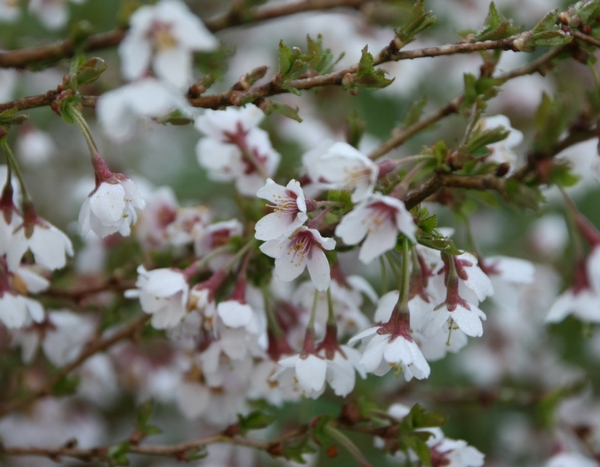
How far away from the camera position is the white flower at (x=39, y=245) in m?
0.73

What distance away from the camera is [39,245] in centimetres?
73

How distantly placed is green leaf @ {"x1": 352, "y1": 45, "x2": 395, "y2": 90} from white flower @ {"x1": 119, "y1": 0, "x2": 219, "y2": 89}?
0.15 meters

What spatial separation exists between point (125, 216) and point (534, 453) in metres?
1.39

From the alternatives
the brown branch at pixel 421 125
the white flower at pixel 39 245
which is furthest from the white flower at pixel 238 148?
the white flower at pixel 39 245

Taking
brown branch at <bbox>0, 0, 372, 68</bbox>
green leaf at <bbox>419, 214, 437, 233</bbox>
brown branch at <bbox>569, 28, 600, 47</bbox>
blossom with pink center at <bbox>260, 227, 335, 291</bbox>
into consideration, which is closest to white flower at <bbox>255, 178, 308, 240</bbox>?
Result: blossom with pink center at <bbox>260, 227, 335, 291</bbox>

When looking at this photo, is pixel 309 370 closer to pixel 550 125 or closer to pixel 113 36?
pixel 550 125

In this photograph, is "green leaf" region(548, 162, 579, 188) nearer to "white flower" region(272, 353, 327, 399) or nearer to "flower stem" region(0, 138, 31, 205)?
"white flower" region(272, 353, 327, 399)

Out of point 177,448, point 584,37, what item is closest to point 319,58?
point 584,37

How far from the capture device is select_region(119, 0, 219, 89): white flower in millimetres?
657

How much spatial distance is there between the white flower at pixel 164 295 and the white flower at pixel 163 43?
217mm

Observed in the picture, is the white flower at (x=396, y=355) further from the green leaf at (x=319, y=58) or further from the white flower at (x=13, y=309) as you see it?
the white flower at (x=13, y=309)

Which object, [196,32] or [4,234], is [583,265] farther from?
[4,234]

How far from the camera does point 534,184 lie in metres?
0.79

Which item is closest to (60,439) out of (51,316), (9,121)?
(51,316)
